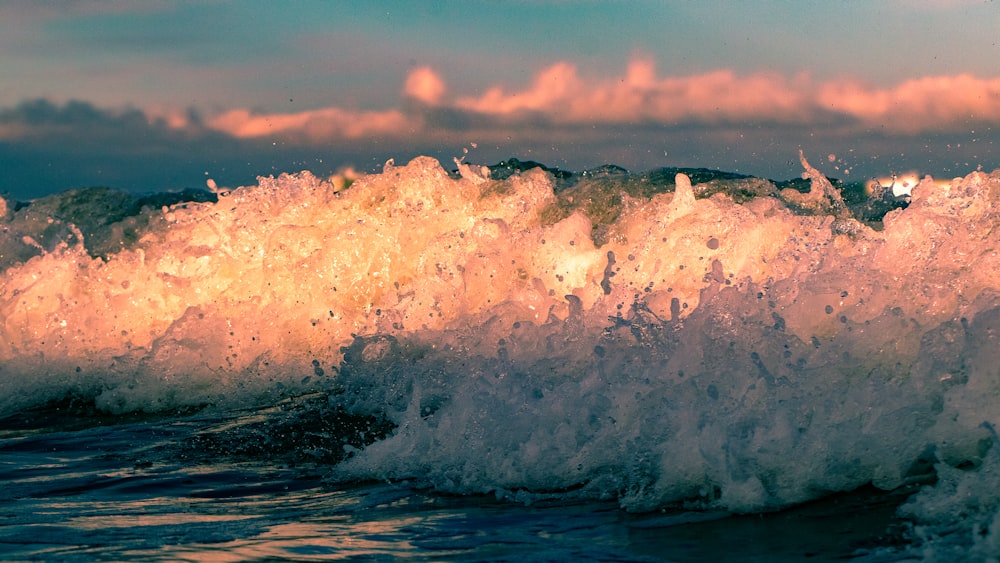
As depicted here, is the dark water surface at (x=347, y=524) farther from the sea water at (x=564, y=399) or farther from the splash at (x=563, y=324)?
the splash at (x=563, y=324)

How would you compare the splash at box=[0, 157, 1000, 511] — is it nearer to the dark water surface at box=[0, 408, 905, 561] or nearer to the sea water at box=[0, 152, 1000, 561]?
the sea water at box=[0, 152, 1000, 561]

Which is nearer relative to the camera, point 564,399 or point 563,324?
point 564,399

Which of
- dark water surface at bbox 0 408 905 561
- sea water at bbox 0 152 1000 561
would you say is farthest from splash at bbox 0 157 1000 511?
dark water surface at bbox 0 408 905 561

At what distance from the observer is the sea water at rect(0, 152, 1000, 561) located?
14.7 ft

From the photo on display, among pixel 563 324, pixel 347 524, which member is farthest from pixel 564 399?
pixel 347 524

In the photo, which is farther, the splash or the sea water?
the splash

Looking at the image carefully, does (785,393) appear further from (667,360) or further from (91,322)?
(91,322)

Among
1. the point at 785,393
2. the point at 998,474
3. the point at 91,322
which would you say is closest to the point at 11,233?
the point at 91,322

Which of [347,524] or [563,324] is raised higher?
[563,324]

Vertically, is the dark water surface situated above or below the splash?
below

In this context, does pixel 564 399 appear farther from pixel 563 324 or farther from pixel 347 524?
pixel 347 524

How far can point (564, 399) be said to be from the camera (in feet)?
18.6

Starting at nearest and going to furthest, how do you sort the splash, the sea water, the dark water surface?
1. the dark water surface
2. the sea water
3. the splash

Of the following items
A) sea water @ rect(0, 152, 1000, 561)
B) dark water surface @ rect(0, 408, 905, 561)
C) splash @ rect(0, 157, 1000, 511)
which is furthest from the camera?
splash @ rect(0, 157, 1000, 511)
